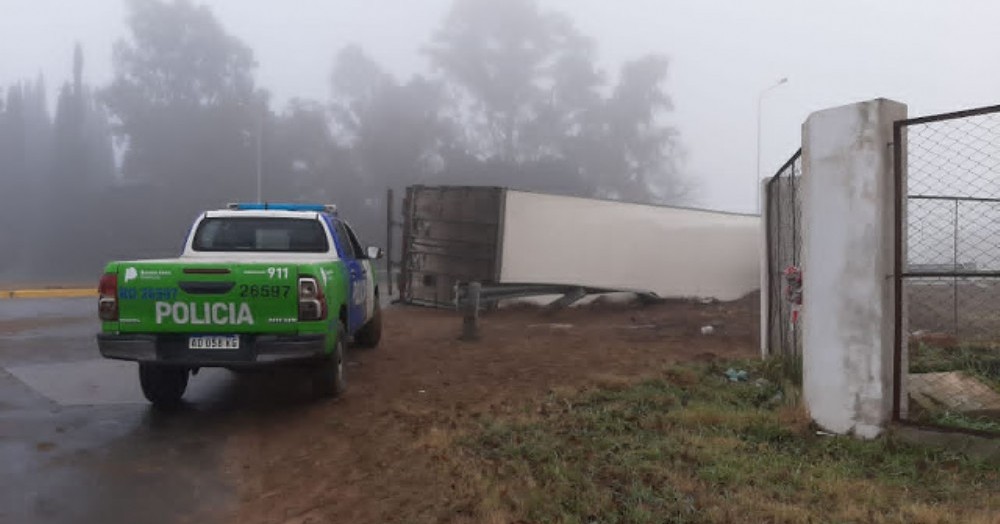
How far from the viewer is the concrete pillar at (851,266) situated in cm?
499

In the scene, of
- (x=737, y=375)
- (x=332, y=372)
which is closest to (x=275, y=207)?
(x=332, y=372)

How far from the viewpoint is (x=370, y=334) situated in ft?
34.6

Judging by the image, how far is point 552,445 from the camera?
5160mm

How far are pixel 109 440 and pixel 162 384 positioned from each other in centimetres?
111

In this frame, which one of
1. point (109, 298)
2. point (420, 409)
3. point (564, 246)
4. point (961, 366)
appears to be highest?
point (564, 246)

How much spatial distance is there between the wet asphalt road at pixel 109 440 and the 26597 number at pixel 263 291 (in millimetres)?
1203

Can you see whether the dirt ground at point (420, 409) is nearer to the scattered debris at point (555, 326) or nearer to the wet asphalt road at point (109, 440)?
the scattered debris at point (555, 326)

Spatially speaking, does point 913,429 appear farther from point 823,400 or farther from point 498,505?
point 498,505

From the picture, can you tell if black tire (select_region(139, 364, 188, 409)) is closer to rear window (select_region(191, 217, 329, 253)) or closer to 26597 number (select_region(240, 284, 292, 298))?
26597 number (select_region(240, 284, 292, 298))

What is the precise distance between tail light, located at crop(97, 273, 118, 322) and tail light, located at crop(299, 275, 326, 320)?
152 centimetres

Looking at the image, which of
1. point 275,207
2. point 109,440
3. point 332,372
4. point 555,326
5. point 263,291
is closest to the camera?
point 109,440

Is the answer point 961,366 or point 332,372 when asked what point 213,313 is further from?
point 961,366

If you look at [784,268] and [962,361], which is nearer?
[962,361]

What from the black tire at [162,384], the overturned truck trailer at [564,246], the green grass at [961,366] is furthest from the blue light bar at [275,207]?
the green grass at [961,366]
